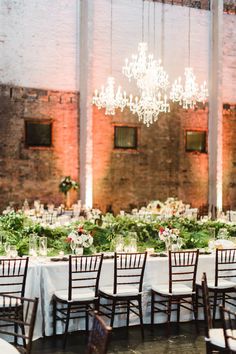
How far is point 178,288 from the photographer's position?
21.8 feet

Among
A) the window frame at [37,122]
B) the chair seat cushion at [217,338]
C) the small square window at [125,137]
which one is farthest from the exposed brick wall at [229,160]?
the chair seat cushion at [217,338]

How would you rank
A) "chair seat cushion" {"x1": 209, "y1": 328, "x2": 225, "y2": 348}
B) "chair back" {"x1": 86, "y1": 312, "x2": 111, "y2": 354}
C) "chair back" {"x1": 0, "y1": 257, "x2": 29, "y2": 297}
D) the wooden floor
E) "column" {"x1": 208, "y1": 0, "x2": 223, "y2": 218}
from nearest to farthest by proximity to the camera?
"chair back" {"x1": 86, "y1": 312, "x2": 111, "y2": 354} < "chair seat cushion" {"x1": 209, "y1": 328, "x2": 225, "y2": 348} < the wooden floor < "chair back" {"x1": 0, "y1": 257, "x2": 29, "y2": 297} < "column" {"x1": 208, "y1": 0, "x2": 223, "y2": 218}

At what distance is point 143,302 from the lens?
681 centimetres

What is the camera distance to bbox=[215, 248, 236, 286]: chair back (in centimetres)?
687

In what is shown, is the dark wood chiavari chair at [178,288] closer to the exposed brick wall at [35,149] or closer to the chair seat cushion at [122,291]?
the chair seat cushion at [122,291]

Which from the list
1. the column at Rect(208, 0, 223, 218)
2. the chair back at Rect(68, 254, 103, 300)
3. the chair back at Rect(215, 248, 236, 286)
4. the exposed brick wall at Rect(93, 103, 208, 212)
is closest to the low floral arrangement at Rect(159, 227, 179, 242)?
the chair back at Rect(215, 248, 236, 286)

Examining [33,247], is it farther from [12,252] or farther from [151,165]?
[151,165]

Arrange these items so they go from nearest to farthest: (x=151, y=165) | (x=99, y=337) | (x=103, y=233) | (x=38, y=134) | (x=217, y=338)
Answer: (x=99, y=337) → (x=217, y=338) → (x=103, y=233) → (x=38, y=134) → (x=151, y=165)

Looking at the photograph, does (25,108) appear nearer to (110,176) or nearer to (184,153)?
(110,176)

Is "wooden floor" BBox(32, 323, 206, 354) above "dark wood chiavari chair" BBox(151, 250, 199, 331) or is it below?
below

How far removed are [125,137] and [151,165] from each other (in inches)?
41.1

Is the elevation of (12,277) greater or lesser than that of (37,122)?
lesser

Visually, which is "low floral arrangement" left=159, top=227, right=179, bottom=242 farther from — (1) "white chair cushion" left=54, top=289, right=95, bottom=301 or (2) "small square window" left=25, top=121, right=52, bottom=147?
(2) "small square window" left=25, top=121, right=52, bottom=147

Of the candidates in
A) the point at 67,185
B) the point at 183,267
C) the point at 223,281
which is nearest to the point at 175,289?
the point at 183,267
